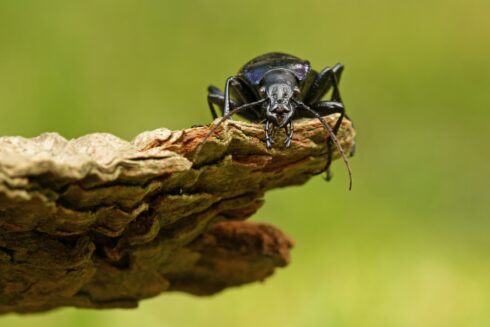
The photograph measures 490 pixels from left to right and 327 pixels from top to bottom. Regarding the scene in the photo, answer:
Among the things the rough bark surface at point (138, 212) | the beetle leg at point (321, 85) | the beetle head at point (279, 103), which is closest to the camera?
the rough bark surface at point (138, 212)

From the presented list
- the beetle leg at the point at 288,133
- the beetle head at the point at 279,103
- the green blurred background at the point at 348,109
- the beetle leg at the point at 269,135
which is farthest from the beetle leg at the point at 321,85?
the green blurred background at the point at 348,109

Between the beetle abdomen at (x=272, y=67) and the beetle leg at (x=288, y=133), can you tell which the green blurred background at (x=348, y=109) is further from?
the beetle leg at (x=288, y=133)

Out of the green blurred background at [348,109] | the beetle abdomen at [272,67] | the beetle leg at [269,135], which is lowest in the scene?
the green blurred background at [348,109]

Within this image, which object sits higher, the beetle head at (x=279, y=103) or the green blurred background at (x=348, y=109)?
the beetle head at (x=279, y=103)

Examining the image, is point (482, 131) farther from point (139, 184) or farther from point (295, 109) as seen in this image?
point (139, 184)

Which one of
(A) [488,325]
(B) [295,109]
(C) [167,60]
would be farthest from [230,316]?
(C) [167,60]

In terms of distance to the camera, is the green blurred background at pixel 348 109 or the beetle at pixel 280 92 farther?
the green blurred background at pixel 348 109
